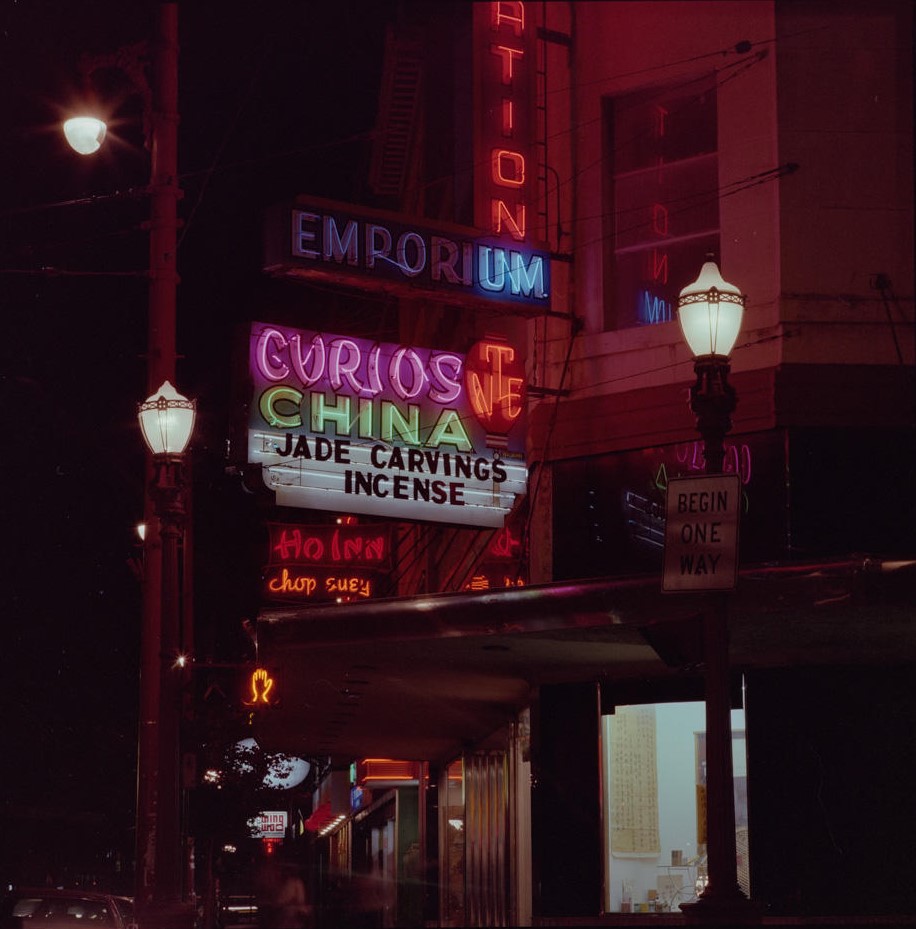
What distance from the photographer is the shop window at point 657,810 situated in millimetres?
16172

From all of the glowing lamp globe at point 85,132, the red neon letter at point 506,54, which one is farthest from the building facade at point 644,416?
the glowing lamp globe at point 85,132

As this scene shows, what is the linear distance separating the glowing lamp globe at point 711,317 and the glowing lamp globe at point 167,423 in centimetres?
568

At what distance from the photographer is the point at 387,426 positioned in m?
16.1

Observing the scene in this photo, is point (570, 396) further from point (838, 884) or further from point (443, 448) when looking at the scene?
point (838, 884)

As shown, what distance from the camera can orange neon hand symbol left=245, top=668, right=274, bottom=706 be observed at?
1923 centimetres

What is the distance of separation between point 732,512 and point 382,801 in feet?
95.7

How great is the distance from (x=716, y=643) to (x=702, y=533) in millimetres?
788

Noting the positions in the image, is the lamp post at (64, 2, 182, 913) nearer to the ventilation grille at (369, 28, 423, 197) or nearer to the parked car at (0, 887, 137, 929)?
the parked car at (0, 887, 137, 929)

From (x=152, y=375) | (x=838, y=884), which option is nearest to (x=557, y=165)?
(x=152, y=375)

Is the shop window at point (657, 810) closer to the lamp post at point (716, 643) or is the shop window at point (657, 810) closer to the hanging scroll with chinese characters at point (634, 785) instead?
the hanging scroll with chinese characters at point (634, 785)

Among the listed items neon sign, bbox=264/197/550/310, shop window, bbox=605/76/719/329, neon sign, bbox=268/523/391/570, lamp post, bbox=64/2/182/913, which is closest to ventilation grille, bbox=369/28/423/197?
neon sign, bbox=268/523/391/570

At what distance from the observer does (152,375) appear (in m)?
16.5

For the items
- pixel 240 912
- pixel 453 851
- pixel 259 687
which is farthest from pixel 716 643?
pixel 240 912

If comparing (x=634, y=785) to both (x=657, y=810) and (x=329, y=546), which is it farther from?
(x=329, y=546)
